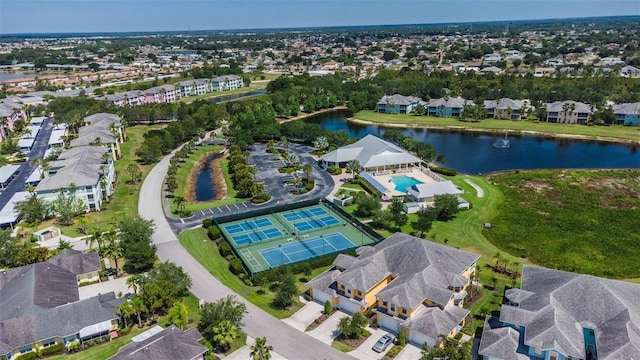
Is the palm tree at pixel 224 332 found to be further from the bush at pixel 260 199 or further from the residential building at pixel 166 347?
the bush at pixel 260 199

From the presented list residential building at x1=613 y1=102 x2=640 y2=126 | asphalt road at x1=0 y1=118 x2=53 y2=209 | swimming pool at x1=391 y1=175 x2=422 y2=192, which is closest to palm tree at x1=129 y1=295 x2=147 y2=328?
asphalt road at x1=0 y1=118 x2=53 y2=209

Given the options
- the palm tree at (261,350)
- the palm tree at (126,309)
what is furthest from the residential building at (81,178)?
the palm tree at (261,350)

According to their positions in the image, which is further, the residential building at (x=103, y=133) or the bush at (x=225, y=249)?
the residential building at (x=103, y=133)

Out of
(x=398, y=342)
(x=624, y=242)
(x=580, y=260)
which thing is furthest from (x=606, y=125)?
(x=398, y=342)

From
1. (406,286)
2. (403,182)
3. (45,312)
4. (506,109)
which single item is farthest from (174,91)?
(406,286)

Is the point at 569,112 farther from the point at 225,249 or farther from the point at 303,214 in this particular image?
the point at 225,249

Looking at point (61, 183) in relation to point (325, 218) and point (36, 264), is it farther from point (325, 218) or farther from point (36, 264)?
point (325, 218)

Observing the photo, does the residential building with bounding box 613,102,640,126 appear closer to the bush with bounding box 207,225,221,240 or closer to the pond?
the pond
